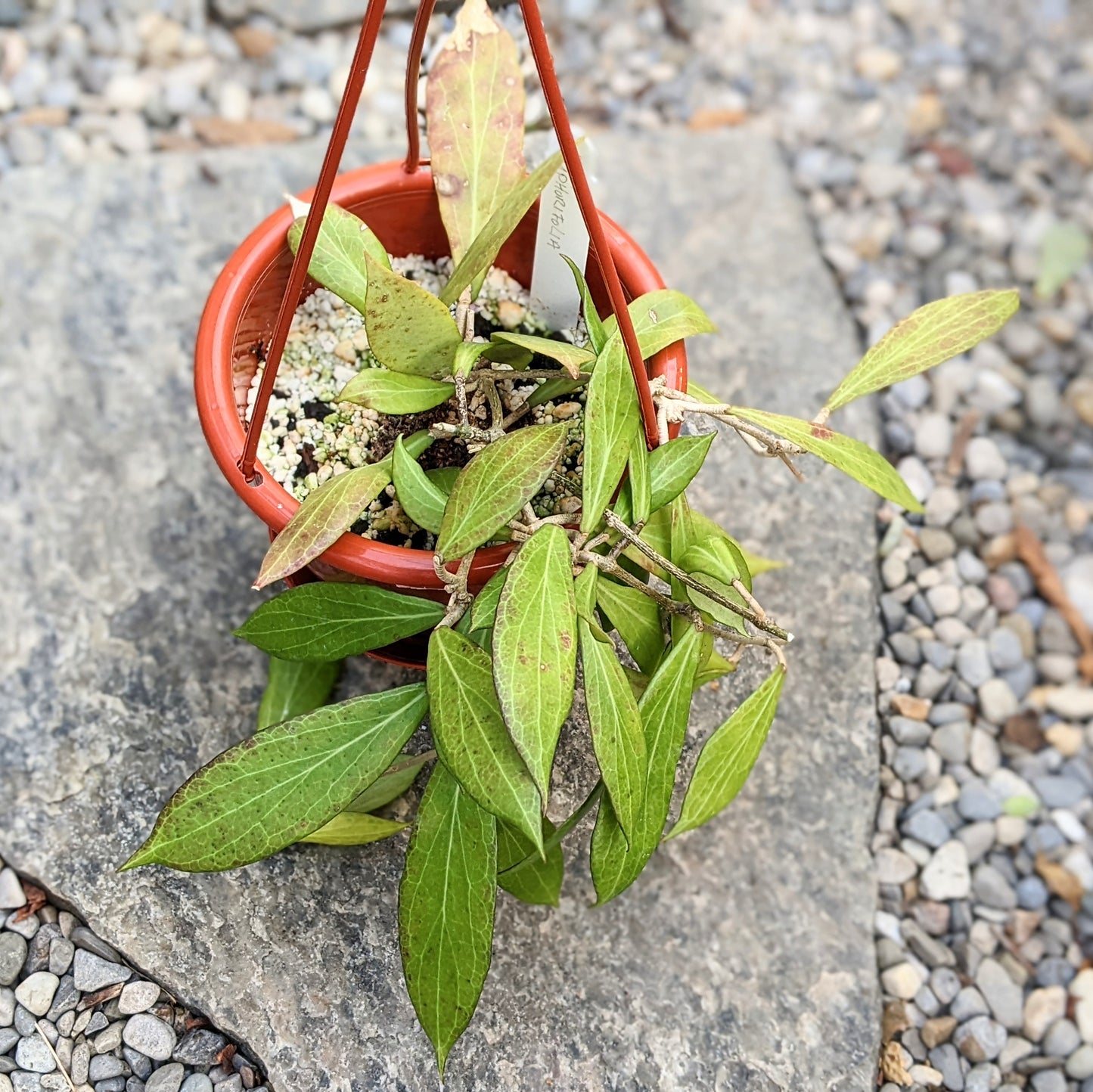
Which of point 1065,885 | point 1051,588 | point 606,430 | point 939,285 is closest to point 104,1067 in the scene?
point 606,430

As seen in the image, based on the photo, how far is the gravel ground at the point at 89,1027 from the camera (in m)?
1.12

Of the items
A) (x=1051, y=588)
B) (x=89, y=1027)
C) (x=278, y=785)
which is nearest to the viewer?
(x=278, y=785)

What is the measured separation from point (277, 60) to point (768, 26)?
33.8 inches

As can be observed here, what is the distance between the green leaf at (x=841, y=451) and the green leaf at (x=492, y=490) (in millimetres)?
195

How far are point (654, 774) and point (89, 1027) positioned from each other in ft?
2.15

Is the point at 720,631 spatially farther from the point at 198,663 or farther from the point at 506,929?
the point at 198,663

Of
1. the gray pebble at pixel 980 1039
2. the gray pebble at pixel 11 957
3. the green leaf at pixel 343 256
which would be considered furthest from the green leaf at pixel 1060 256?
the gray pebble at pixel 11 957

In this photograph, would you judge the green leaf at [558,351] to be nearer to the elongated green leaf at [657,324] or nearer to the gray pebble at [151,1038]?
the elongated green leaf at [657,324]

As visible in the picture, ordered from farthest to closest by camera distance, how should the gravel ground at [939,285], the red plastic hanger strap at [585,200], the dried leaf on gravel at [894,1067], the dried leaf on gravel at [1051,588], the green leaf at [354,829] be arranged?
1. the dried leaf on gravel at [1051,588]
2. the gravel ground at [939,285]
3. the dried leaf on gravel at [894,1067]
4. the green leaf at [354,829]
5. the red plastic hanger strap at [585,200]

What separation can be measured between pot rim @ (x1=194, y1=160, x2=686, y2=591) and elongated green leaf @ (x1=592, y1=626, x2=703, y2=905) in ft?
0.59

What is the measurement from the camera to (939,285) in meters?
1.77

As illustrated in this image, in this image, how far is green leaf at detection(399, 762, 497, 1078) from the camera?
0.92 m

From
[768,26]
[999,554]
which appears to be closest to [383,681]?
[999,554]

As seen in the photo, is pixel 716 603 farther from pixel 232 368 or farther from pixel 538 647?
pixel 232 368
